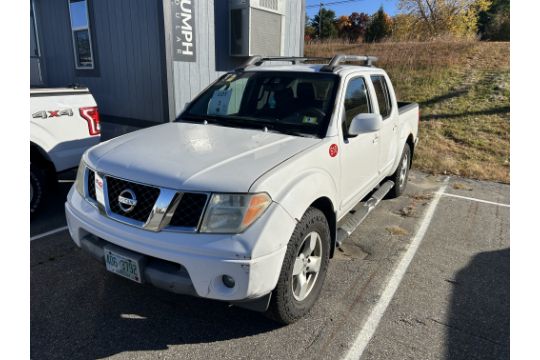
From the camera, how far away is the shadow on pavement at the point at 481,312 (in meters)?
2.64

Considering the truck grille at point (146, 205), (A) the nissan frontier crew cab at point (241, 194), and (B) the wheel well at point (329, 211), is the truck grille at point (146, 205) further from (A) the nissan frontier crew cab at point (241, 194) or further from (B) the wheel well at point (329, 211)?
(B) the wheel well at point (329, 211)

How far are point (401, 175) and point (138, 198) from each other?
425 centimetres

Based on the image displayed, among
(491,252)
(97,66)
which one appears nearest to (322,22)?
(97,66)

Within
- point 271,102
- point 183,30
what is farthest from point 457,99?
point 271,102

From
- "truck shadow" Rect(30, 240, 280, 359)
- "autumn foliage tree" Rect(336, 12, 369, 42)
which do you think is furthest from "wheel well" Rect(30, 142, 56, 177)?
"autumn foliage tree" Rect(336, 12, 369, 42)

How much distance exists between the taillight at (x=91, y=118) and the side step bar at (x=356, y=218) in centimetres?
316

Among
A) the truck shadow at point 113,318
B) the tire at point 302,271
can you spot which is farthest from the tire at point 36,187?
the tire at point 302,271

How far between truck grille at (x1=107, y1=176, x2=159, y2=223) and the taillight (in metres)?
2.40

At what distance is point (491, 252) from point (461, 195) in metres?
2.15

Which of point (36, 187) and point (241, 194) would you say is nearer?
point (241, 194)

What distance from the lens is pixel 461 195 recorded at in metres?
6.09

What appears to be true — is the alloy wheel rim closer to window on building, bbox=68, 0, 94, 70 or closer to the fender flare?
the fender flare

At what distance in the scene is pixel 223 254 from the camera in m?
2.16

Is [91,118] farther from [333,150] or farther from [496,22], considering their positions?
[496,22]
